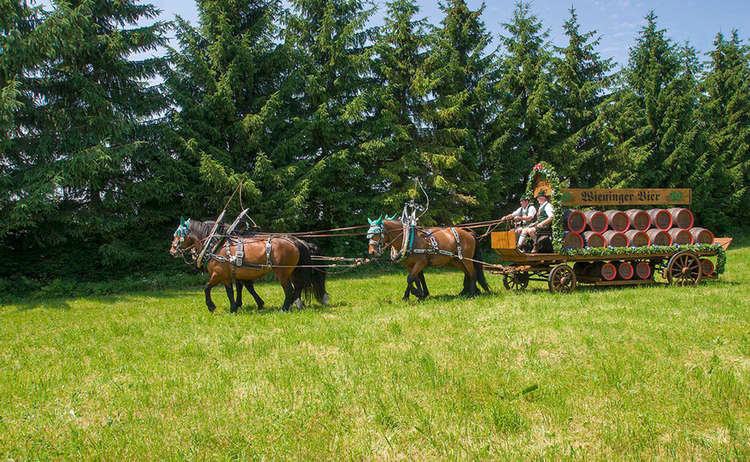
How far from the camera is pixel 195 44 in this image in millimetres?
17594

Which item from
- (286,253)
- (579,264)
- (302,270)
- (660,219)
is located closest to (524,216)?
(579,264)

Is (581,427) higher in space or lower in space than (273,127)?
lower

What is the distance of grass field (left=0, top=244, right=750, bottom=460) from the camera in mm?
3402

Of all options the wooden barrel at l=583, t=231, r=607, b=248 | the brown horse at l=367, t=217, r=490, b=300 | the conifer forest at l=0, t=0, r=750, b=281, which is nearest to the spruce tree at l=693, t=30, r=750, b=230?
the conifer forest at l=0, t=0, r=750, b=281

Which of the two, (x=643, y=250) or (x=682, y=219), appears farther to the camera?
(x=682, y=219)

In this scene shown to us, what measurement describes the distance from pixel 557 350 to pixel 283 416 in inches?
143

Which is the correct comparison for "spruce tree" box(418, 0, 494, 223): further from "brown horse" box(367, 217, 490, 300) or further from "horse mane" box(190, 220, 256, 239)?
"horse mane" box(190, 220, 256, 239)

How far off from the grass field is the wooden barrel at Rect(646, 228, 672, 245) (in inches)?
99.5

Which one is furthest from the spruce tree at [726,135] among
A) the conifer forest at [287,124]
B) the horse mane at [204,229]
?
the horse mane at [204,229]

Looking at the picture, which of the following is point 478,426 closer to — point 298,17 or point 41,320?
point 41,320

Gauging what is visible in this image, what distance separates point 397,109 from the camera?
20828mm

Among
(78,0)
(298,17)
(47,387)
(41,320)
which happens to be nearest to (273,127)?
(298,17)

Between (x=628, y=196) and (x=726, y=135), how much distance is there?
89.8 feet

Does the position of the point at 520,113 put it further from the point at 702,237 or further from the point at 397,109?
the point at 702,237
